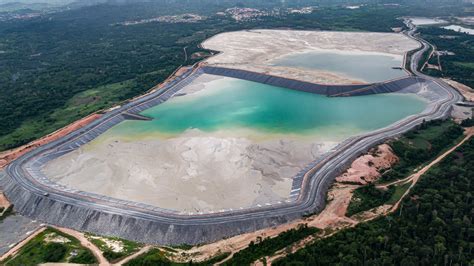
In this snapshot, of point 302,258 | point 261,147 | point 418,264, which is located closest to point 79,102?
point 261,147

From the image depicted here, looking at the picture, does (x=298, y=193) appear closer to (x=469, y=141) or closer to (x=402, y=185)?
(x=402, y=185)

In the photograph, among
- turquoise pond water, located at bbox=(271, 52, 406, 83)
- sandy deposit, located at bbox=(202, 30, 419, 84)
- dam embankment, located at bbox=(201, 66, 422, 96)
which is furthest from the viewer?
sandy deposit, located at bbox=(202, 30, 419, 84)

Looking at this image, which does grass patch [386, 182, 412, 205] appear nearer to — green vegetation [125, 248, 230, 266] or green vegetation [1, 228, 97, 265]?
green vegetation [125, 248, 230, 266]

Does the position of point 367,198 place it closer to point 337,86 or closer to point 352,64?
point 337,86

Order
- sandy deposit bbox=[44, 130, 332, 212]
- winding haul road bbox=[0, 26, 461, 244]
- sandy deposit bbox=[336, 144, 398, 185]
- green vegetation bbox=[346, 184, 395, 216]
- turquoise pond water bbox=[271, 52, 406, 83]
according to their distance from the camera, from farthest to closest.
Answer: turquoise pond water bbox=[271, 52, 406, 83] → sandy deposit bbox=[336, 144, 398, 185] → sandy deposit bbox=[44, 130, 332, 212] → green vegetation bbox=[346, 184, 395, 216] → winding haul road bbox=[0, 26, 461, 244]

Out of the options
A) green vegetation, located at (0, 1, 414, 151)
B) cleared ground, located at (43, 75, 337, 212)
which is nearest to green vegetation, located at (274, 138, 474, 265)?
cleared ground, located at (43, 75, 337, 212)

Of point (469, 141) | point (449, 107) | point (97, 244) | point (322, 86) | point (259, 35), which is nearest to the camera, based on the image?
point (97, 244)

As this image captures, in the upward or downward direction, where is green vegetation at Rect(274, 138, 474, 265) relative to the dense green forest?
downward
